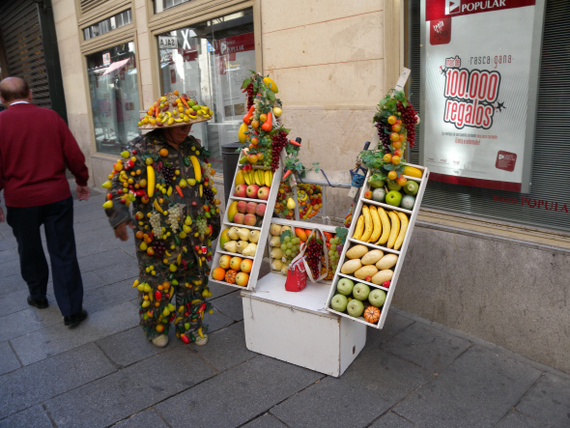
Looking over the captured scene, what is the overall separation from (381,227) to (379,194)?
0.21m

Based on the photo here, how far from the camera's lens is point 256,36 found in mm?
4977

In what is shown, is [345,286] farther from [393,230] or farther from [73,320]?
[73,320]

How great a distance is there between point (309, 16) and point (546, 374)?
3.46m

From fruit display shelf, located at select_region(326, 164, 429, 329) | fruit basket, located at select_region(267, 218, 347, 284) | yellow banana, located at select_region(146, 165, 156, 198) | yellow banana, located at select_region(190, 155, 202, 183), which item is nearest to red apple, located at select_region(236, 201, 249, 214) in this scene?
fruit basket, located at select_region(267, 218, 347, 284)

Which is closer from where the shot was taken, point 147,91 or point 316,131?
point 316,131

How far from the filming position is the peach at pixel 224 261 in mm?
3439

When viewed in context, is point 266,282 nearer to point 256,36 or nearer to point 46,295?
point 46,295

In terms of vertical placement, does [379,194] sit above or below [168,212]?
above

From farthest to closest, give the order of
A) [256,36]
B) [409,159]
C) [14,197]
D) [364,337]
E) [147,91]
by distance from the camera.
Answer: [147,91] → [256,36] → [409,159] → [14,197] → [364,337]

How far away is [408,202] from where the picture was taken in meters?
2.86

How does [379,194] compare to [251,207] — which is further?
[251,207]

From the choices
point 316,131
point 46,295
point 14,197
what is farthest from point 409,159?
point 46,295

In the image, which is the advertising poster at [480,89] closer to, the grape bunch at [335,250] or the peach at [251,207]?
the grape bunch at [335,250]

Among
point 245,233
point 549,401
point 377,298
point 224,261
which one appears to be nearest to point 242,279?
point 224,261
